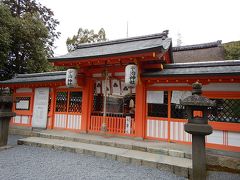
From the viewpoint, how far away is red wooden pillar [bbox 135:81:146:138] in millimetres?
8070

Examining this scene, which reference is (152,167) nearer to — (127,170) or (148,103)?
(127,170)

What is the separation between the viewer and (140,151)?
22.2ft

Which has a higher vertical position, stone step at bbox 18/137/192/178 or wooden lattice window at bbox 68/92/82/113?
wooden lattice window at bbox 68/92/82/113

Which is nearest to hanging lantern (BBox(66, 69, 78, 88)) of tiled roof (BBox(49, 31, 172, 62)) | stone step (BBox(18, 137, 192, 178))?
tiled roof (BBox(49, 31, 172, 62))

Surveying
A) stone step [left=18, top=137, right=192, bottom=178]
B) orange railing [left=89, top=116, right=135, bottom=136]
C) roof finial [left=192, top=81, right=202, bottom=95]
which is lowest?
stone step [left=18, top=137, right=192, bottom=178]

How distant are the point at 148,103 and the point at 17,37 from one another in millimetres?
11715

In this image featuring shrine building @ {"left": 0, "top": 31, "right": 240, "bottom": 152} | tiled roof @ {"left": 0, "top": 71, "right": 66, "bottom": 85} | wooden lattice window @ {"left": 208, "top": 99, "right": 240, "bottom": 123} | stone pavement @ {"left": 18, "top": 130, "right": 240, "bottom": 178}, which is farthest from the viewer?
tiled roof @ {"left": 0, "top": 71, "right": 66, "bottom": 85}

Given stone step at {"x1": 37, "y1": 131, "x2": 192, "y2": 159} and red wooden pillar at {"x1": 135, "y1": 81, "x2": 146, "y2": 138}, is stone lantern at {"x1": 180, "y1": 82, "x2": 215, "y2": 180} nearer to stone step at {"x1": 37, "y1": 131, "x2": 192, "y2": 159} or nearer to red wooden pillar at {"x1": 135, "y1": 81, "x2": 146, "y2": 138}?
stone step at {"x1": 37, "y1": 131, "x2": 192, "y2": 159}

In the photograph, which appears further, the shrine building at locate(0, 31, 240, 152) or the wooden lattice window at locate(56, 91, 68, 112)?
the wooden lattice window at locate(56, 91, 68, 112)

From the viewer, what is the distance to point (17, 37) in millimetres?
13992

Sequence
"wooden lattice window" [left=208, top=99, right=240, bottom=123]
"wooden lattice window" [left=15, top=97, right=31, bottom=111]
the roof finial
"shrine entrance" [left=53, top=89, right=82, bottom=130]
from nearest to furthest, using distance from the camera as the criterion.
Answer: the roof finial
"wooden lattice window" [left=208, top=99, right=240, bottom=123]
"shrine entrance" [left=53, top=89, right=82, bottom=130]
"wooden lattice window" [left=15, top=97, right=31, bottom=111]

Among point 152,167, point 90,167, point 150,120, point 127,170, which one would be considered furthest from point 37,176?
point 150,120

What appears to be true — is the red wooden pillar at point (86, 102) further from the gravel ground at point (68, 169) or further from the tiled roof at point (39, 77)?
the gravel ground at point (68, 169)

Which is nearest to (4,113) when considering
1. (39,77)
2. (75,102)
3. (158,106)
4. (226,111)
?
(75,102)
